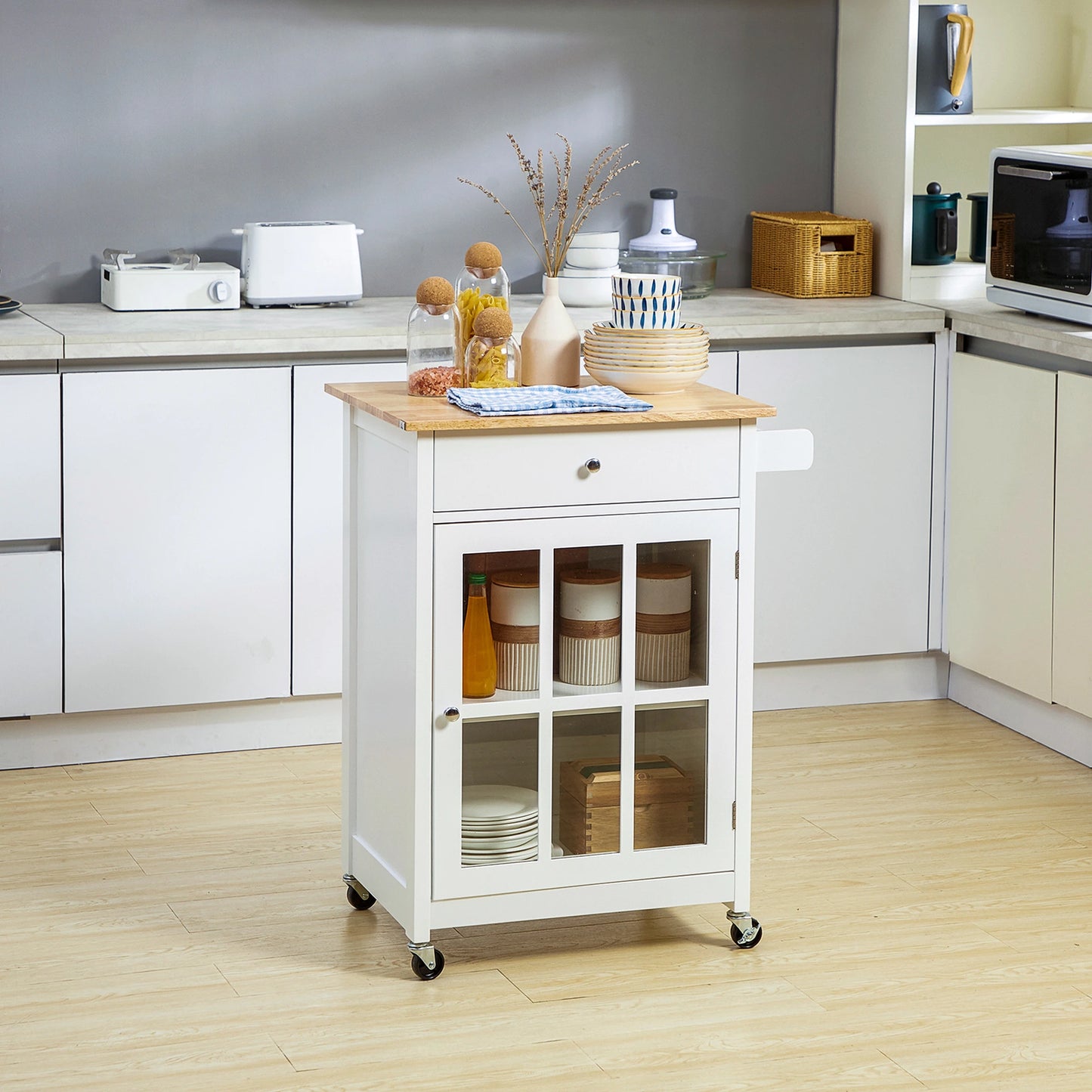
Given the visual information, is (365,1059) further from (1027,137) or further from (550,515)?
(1027,137)

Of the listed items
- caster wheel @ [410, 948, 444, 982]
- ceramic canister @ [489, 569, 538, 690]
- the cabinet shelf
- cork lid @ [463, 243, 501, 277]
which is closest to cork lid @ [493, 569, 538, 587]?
ceramic canister @ [489, 569, 538, 690]

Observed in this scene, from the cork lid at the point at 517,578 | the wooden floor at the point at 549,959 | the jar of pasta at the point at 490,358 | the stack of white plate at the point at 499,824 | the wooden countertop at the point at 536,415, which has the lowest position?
the wooden floor at the point at 549,959

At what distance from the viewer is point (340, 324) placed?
3.64m

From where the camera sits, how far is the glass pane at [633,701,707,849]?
105 inches

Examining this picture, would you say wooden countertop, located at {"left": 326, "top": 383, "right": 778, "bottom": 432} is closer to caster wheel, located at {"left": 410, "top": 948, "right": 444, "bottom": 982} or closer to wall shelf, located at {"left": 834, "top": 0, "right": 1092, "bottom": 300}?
caster wheel, located at {"left": 410, "top": 948, "right": 444, "bottom": 982}

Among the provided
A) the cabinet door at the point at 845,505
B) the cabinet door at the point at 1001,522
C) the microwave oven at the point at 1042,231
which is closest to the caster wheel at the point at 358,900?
the cabinet door at the point at 845,505

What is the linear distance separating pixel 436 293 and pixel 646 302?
32cm

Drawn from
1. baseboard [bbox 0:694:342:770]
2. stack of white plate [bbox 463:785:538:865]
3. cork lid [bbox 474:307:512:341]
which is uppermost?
cork lid [bbox 474:307:512:341]

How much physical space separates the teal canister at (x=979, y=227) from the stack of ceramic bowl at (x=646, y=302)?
171 cm

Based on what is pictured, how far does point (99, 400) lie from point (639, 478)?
4.41 feet

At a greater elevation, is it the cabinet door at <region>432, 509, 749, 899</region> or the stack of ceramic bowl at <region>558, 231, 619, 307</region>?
the stack of ceramic bowl at <region>558, 231, 619, 307</region>

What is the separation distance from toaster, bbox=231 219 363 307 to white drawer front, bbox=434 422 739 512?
1.50 m

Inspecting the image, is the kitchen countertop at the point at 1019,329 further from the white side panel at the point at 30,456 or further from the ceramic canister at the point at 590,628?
the white side panel at the point at 30,456

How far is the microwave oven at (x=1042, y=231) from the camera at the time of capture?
138 inches
